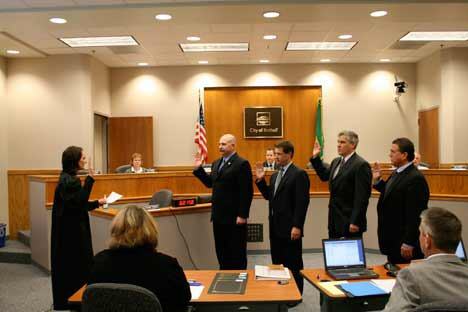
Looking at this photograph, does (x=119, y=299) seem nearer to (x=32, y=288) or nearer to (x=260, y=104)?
(x=32, y=288)

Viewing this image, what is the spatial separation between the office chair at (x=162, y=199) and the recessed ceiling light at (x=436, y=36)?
4.79 m

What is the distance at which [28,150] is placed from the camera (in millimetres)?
8203

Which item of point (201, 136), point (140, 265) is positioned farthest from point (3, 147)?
point (140, 265)

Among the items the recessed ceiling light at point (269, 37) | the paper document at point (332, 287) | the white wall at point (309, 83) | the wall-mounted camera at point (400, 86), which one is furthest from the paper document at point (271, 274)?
the wall-mounted camera at point (400, 86)

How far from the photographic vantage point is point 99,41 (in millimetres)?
7508

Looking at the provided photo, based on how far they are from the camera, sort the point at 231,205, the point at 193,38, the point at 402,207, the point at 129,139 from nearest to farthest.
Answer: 1. the point at 402,207
2. the point at 231,205
3. the point at 193,38
4. the point at 129,139

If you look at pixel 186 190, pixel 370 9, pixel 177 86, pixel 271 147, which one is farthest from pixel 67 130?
pixel 370 9

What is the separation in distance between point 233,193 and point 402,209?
1.72 meters

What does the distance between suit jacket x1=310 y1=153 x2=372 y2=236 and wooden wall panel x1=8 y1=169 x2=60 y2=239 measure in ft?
20.1

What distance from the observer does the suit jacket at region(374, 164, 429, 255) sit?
10.3 ft

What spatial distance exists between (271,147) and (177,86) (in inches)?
96.9

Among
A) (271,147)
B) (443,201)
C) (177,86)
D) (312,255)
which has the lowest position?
(312,255)

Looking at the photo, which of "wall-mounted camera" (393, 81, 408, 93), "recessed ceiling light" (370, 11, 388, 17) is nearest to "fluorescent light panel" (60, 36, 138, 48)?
"recessed ceiling light" (370, 11, 388, 17)

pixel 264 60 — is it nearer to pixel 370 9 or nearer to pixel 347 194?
pixel 370 9
